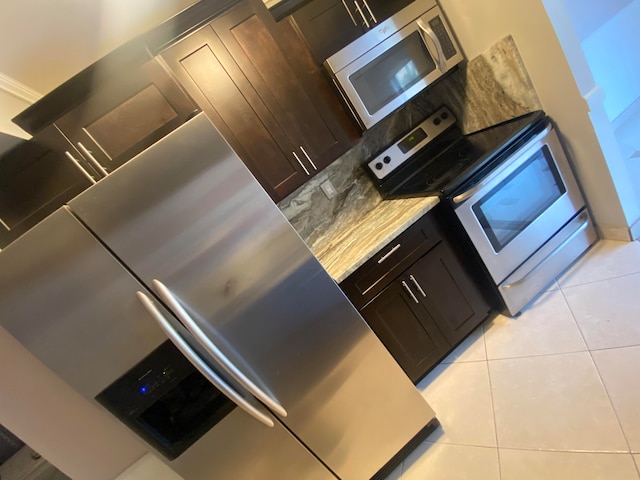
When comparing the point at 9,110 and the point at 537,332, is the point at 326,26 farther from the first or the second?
the point at 537,332

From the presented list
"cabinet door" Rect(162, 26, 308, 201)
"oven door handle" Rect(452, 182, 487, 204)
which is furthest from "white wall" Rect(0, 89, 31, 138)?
"oven door handle" Rect(452, 182, 487, 204)

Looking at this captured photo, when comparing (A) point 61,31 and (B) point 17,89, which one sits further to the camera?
(B) point 17,89

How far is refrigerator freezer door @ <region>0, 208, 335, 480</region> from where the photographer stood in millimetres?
1073

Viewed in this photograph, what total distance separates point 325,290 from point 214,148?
668mm

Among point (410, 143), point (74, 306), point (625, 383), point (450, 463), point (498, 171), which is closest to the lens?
point (74, 306)

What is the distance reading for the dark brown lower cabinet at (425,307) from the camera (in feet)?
6.01

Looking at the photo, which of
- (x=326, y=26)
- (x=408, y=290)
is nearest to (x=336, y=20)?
(x=326, y=26)

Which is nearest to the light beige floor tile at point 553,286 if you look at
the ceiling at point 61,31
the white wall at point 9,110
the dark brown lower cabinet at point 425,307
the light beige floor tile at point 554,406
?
the dark brown lower cabinet at point 425,307

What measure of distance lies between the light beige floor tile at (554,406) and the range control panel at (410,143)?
4.34 feet

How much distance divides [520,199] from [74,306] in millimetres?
2072

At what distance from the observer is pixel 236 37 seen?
68.5 inches

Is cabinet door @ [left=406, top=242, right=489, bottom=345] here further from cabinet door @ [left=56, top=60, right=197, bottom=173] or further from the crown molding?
the crown molding

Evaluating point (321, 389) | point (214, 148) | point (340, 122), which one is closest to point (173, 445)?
point (321, 389)

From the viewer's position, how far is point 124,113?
5.38 feet
